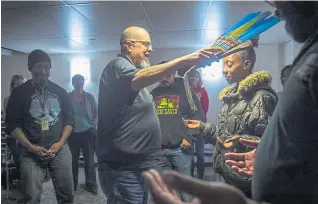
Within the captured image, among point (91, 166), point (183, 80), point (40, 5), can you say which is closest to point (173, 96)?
point (183, 80)

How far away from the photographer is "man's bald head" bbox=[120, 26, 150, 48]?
29.3 inches

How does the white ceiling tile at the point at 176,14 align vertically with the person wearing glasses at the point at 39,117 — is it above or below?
above

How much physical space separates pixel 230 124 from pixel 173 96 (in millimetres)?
144

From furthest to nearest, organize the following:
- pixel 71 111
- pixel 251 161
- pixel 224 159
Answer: pixel 71 111 < pixel 224 159 < pixel 251 161

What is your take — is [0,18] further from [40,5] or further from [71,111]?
[71,111]

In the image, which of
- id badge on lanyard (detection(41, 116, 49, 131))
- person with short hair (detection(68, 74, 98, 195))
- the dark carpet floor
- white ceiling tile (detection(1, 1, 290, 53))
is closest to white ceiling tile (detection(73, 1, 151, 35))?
white ceiling tile (detection(1, 1, 290, 53))

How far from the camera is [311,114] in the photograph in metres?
0.39

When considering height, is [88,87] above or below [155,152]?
above

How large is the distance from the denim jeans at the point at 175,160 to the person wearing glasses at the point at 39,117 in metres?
0.24

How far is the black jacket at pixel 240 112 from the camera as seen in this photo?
667 mm

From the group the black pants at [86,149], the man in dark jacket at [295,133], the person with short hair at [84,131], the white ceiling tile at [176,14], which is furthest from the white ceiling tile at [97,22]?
the man in dark jacket at [295,133]

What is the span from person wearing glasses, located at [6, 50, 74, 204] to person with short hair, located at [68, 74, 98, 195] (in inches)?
0.6

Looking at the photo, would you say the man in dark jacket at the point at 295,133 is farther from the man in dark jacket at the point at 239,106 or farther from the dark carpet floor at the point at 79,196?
the dark carpet floor at the point at 79,196

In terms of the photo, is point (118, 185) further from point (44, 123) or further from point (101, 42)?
point (101, 42)
